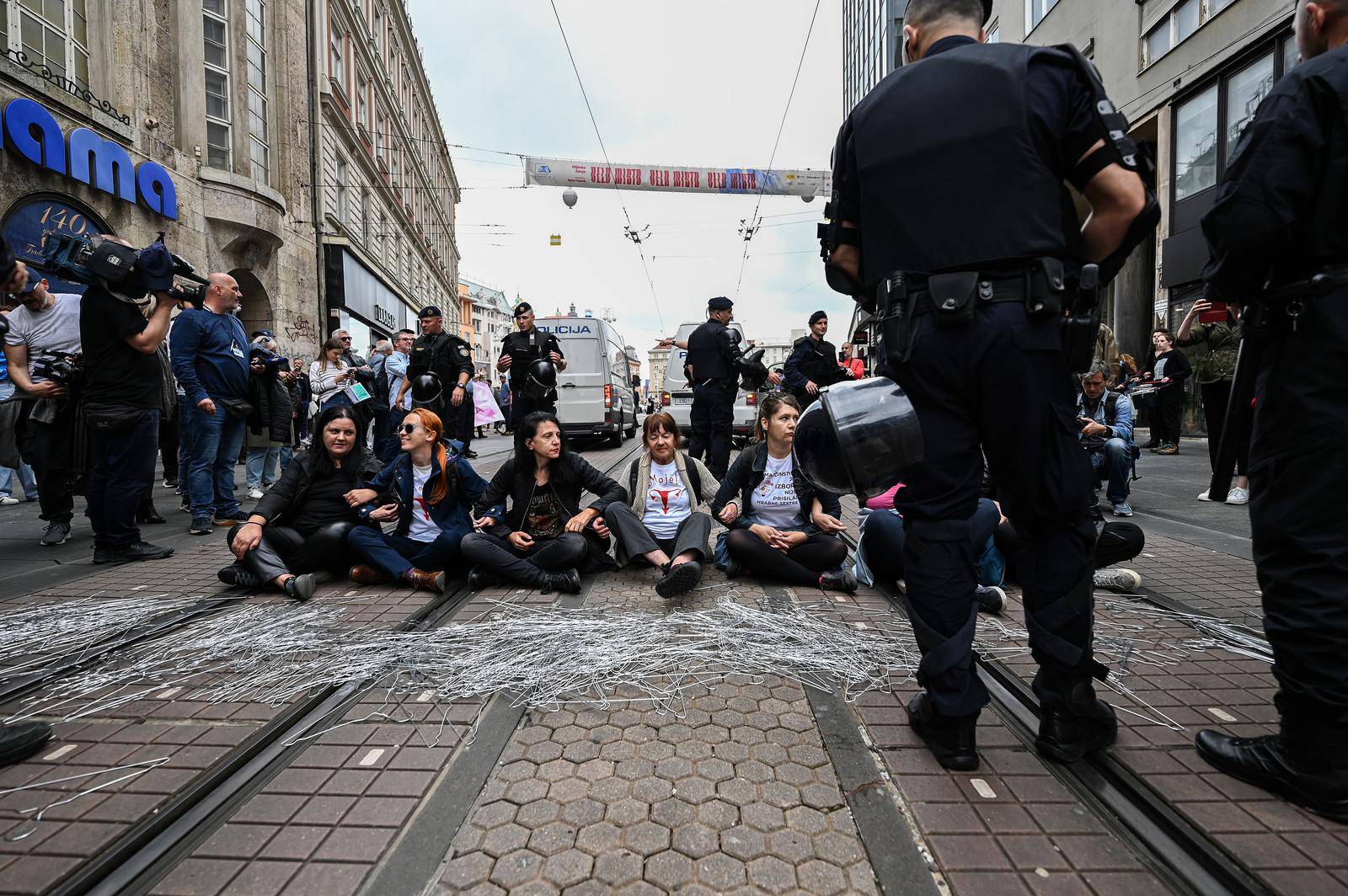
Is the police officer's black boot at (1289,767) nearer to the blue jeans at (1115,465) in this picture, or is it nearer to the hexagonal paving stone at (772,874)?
the hexagonal paving stone at (772,874)

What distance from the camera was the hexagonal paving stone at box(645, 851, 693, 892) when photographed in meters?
1.62

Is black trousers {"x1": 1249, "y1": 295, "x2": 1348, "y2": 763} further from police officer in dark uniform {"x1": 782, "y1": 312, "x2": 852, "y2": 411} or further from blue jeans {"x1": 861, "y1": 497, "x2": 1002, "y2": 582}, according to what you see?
police officer in dark uniform {"x1": 782, "y1": 312, "x2": 852, "y2": 411}

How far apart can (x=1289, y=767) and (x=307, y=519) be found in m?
4.78

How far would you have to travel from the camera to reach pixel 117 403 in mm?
4766

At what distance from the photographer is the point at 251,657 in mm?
3025

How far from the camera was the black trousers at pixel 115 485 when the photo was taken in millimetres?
4770

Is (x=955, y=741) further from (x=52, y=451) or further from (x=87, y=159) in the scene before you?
(x=87, y=159)

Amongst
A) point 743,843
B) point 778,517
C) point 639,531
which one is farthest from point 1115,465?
point 743,843

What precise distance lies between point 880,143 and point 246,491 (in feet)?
27.0

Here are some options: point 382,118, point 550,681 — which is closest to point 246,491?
point 550,681

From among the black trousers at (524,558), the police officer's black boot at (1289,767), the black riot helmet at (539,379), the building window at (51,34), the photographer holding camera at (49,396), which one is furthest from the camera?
the building window at (51,34)

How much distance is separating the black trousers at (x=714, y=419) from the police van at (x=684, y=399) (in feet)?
13.6

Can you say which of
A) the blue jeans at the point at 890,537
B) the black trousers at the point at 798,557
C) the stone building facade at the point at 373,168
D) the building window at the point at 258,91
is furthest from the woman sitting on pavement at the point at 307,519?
the stone building facade at the point at 373,168

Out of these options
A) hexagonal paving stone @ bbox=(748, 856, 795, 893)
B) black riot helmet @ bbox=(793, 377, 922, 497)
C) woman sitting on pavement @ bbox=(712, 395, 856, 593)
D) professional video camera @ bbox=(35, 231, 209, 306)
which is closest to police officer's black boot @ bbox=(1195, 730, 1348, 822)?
black riot helmet @ bbox=(793, 377, 922, 497)
